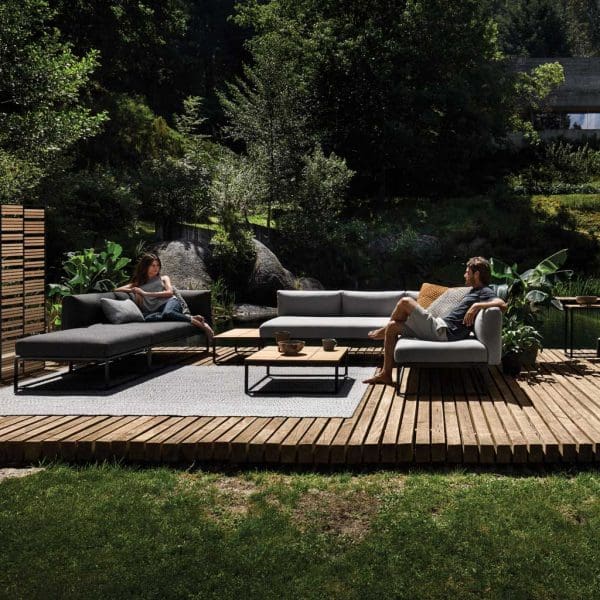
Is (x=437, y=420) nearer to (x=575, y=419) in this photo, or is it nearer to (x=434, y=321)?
(x=575, y=419)

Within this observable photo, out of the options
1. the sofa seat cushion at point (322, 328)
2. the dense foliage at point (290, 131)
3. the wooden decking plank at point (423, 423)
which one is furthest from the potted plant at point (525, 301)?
the dense foliage at point (290, 131)

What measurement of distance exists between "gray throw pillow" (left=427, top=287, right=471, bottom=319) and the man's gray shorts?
324 millimetres

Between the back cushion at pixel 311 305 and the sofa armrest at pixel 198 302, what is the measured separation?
844mm

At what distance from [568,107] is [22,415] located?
3006 cm

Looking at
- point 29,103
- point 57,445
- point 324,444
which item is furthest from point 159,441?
point 29,103

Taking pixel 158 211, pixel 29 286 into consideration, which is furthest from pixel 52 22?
pixel 29 286

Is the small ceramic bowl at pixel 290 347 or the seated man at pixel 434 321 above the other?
the seated man at pixel 434 321

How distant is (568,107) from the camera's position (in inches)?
1217

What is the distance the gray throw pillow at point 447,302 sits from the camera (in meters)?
6.88

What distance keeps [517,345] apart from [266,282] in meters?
9.16

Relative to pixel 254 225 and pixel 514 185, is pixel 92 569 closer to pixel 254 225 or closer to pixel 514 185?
pixel 254 225

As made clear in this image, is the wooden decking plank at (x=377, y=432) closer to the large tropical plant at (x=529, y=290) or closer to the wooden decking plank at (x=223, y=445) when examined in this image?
the wooden decking plank at (x=223, y=445)

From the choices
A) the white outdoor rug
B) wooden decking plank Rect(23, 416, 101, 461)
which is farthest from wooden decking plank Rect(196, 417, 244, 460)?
wooden decking plank Rect(23, 416, 101, 461)

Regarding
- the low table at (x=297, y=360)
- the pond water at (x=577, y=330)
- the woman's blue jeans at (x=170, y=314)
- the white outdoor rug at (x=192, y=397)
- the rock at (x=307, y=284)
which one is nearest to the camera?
the white outdoor rug at (x=192, y=397)
